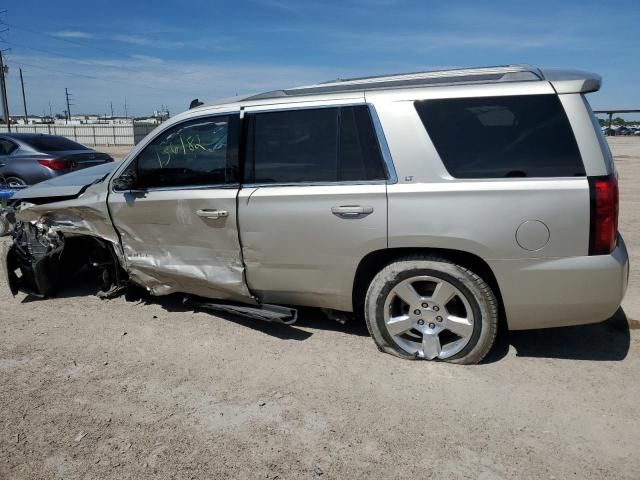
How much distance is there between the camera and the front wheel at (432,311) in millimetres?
3336

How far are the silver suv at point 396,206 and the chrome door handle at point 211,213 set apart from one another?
0.08ft

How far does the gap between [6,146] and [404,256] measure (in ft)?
32.9

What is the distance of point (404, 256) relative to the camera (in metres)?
3.49

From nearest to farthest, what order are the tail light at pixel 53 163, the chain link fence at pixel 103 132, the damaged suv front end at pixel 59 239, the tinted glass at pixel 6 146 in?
the damaged suv front end at pixel 59 239, the tail light at pixel 53 163, the tinted glass at pixel 6 146, the chain link fence at pixel 103 132

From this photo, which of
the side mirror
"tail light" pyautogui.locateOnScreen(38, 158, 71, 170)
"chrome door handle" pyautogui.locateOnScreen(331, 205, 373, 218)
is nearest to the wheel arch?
"chrome door handle" pyautogui.locateOnScreen(331, 205, 373, 218)

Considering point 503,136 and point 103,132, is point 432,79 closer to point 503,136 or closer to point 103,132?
point 503,136

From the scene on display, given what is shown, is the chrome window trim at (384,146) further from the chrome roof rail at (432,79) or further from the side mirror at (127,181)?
the side mirror at (127,181)

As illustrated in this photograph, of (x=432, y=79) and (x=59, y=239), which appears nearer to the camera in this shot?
(x=432, y=79)

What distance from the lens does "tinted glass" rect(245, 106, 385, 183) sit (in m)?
3.48

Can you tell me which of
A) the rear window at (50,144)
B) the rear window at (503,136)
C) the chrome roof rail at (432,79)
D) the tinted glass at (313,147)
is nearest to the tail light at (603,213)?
the rear window at (503,136)

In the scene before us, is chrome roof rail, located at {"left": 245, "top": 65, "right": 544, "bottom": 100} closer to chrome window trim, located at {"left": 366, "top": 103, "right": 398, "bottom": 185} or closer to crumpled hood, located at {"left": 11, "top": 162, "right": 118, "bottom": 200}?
chrome window trim, located at {"left": 366, "top": 103, "right": 398, "bottom": 185}

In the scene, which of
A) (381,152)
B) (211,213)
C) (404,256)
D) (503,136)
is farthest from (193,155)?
(503,136)

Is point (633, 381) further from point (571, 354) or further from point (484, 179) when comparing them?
point (484, 179)

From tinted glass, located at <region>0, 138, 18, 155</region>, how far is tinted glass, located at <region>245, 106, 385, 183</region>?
8634 mm
